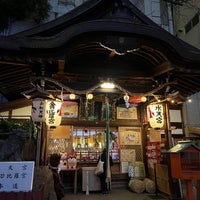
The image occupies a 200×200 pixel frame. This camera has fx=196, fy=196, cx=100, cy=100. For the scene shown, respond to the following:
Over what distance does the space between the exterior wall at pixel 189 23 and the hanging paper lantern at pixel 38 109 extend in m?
17.6

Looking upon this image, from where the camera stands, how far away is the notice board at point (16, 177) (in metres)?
4.61

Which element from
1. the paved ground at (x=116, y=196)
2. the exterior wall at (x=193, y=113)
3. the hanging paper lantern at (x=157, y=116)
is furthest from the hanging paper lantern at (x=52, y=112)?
the exterior wall at (x=193, y=113)


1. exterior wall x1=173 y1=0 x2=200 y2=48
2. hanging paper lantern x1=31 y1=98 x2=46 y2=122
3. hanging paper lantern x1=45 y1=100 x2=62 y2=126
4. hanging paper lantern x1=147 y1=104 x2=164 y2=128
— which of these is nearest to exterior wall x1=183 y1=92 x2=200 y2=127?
exterior wall x1=173 y1=0 x2=200 y2=48

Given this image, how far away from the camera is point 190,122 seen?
17766mm

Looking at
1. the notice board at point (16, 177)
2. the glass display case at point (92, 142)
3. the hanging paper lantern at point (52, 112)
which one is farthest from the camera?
the glass display case at point (92, 142)

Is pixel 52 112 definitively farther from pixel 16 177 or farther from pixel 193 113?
pixel 193 113

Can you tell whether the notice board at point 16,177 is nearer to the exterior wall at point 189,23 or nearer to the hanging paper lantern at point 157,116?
the hanging paper lantern at point 157,116

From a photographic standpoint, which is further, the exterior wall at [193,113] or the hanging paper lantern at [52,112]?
the exterior wall at [193,113]

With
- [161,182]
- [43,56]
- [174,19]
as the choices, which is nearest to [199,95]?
[174,19]

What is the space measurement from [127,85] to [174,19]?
53.2ft

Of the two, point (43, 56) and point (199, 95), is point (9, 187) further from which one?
point (199, 95)

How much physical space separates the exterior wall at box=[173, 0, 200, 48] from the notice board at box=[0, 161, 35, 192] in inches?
779

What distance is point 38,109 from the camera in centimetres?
737

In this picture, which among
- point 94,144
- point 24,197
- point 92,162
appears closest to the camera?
point 24,197
